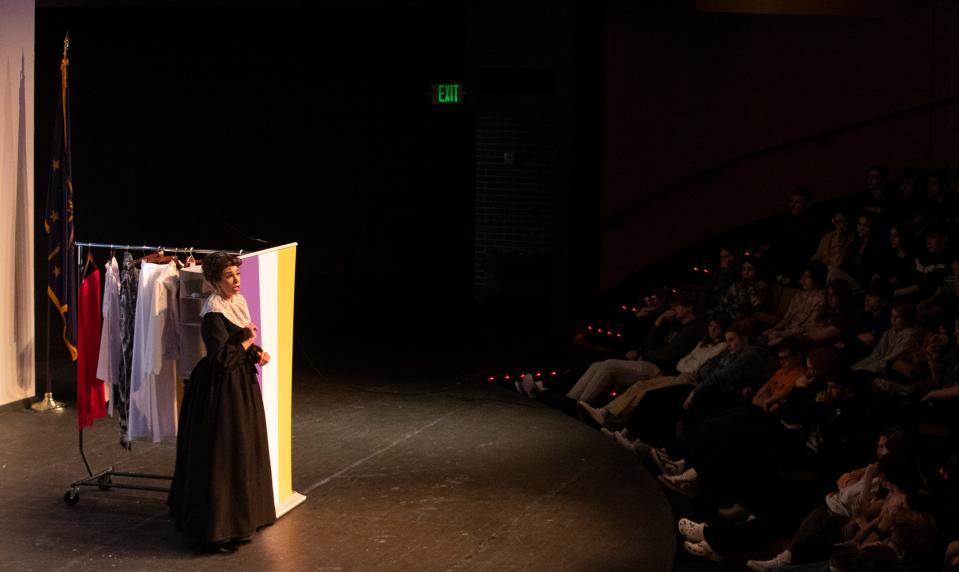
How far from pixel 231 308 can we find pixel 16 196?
116 inches

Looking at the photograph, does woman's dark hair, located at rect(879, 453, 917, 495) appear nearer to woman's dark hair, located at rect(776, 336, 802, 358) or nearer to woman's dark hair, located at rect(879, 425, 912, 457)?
woman's dark hair, located at rect(879, 425, 912, 457)

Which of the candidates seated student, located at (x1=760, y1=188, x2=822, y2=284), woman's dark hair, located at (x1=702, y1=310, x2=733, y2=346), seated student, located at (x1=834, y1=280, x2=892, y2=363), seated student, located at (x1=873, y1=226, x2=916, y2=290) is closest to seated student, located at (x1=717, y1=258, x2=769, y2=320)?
seated student, located at (x1=760, y1=188, x2=822, y2=284)

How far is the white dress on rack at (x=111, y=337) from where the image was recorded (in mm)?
6422

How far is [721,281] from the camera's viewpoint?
9008 mm

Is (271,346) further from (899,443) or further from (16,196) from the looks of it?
(16,196)

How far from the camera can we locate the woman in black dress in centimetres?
554

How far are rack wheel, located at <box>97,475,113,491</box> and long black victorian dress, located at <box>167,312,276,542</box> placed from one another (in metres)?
0.83

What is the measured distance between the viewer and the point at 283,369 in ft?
20.0

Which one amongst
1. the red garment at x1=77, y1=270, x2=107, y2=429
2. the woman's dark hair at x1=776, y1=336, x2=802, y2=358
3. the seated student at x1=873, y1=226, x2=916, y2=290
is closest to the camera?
the red garment at x1=77, y1=270, x2=107, y2=429

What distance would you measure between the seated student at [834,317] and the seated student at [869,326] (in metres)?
0.05

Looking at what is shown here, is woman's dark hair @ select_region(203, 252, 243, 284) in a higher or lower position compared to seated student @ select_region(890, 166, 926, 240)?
lower

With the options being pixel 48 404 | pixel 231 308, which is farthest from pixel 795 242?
pixel 48 404

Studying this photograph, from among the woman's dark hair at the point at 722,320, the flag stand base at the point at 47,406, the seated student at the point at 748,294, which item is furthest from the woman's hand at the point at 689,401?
the flag stand base at the point at 47,406

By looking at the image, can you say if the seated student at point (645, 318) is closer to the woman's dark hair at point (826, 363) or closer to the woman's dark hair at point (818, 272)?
the woman's dark hair at point (818, 272)
